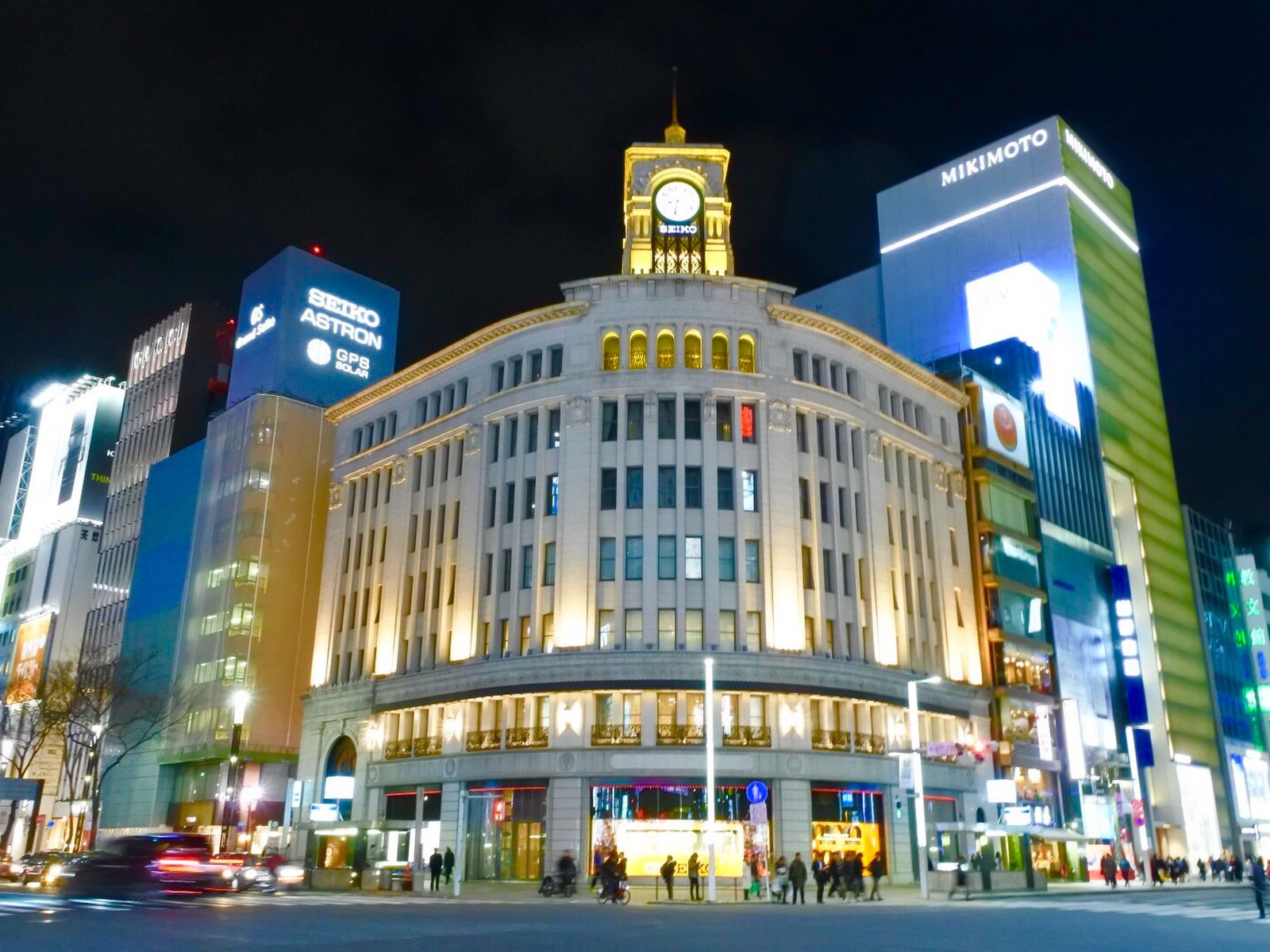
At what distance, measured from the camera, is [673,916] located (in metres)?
26.8

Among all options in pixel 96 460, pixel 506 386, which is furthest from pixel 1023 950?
pixel 96 460

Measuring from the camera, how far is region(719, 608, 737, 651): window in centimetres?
4978

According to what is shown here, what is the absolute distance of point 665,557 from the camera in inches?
2005

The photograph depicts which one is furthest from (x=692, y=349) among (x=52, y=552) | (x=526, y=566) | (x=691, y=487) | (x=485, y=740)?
(x=52, y=552)

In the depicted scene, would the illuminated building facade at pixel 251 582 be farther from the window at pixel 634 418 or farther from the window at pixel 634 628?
the window at pixel 634 418

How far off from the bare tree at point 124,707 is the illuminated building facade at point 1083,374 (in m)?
60.1

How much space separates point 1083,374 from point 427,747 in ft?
223

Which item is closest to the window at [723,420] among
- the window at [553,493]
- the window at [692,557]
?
the window at [692,557]

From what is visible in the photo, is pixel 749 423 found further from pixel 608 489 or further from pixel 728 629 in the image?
pixel 728 629

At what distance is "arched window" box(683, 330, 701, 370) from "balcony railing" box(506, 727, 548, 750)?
19741 mm

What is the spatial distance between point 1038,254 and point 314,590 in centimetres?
7510

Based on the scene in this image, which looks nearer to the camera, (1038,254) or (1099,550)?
(1099,550)

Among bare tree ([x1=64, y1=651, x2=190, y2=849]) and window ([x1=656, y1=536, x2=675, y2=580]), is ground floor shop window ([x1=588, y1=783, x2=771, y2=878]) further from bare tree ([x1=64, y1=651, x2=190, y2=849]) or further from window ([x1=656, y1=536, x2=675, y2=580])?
bare tree ([x1=64, y1=651, x2=190, y2=849])

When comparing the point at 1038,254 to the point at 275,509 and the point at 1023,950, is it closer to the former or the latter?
the point at 275,509
